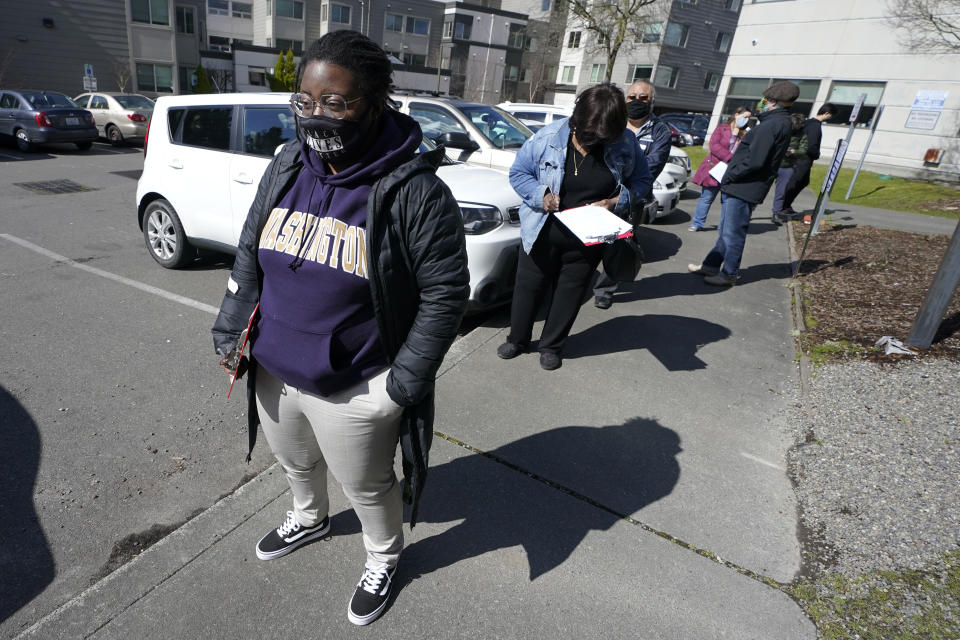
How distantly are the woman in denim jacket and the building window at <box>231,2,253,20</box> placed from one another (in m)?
56.6

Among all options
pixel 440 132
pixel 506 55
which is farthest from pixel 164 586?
pixel 506 55

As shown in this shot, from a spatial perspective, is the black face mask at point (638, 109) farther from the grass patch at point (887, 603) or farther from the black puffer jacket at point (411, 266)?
the grass patch at point (887, 603)

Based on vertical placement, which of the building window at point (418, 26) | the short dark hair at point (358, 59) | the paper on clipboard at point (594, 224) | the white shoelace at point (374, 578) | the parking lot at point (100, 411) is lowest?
the parking lot at point (100, 411)

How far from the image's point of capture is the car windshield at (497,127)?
7.39 metres

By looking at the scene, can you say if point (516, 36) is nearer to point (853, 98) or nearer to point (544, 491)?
point (853, 98)

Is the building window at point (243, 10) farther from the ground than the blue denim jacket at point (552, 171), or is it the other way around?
A: the building window at point (243, 10)

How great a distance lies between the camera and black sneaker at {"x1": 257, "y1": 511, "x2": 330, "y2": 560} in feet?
7.89

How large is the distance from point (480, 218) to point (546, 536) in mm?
2769

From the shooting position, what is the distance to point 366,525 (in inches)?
84.8

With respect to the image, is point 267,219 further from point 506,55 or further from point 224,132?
point 506,55

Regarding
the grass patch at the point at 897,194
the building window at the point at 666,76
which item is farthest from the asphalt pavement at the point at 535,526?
the building window at the point at 666,76

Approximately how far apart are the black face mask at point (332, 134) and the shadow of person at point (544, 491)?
1764 mm

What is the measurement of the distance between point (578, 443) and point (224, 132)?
14.6ft

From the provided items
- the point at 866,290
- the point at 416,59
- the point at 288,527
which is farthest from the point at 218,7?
the point at 288,527
